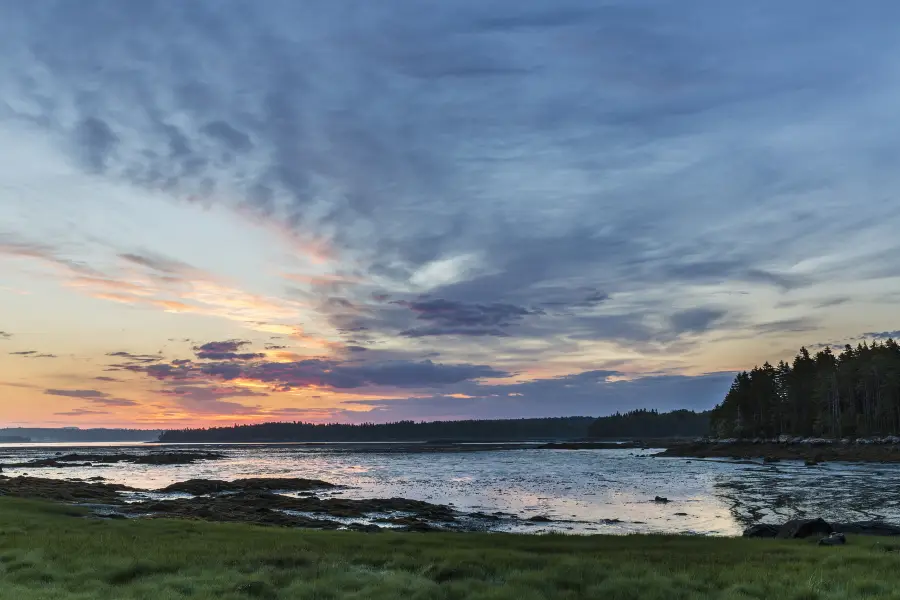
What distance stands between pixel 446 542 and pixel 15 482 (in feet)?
212

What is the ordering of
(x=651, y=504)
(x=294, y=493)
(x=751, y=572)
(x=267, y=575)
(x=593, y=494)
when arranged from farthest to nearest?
(x=294, y=493) < (x=593, y=494) < (x=651, y=504) < (x=751, y=572) < (x=267, y=575)

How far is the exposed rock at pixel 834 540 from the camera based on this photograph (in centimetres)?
2677

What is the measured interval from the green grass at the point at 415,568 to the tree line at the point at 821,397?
115 metres

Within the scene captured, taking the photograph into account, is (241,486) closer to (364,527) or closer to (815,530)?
(364,527)

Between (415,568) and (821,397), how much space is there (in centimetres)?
14165

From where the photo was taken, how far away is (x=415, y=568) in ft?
64.6

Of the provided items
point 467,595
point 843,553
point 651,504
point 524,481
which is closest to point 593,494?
point 651,504

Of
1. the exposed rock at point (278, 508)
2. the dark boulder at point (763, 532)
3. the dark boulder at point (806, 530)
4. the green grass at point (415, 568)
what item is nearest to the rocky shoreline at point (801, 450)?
the dark boulder at point (763, 532)

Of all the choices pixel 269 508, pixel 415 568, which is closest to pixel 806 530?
pixel 415 568

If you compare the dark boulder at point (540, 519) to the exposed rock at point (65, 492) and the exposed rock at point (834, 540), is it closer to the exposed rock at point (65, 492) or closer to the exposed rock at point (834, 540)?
the exposed rock at point (834, 540)

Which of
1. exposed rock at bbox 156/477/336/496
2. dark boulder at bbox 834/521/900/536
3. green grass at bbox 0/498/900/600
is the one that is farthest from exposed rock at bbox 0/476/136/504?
dark boulder at bbox 834/521/900/536

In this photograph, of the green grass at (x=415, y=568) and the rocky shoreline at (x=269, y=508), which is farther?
the rocky shoreline at (x=269, y=508)

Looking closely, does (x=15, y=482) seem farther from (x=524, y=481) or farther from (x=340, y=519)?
(x=524, y=481)

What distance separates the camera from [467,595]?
15711 millimetres
